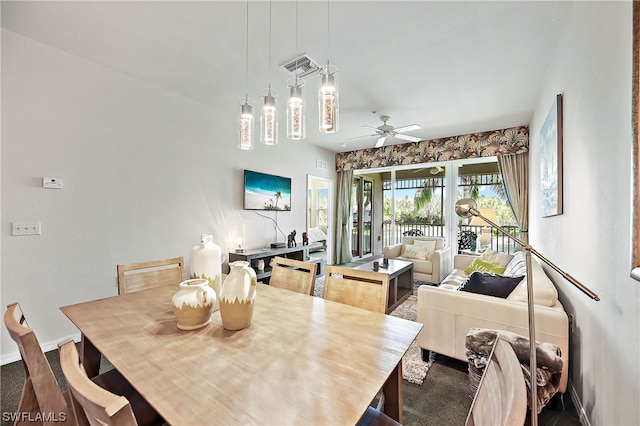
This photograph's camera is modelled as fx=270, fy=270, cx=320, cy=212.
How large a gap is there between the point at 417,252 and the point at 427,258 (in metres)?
0.21

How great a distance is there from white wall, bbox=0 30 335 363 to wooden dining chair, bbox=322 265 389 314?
2.30 metres

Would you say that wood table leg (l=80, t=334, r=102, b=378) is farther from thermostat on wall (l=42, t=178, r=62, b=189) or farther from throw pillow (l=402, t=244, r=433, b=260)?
throw pillow (l=402, t=244, r=433, b=260)

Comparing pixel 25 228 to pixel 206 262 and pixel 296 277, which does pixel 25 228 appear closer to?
pixel 206 262

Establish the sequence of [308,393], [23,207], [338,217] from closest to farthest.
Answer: [308,393], [23,207], [338,217]

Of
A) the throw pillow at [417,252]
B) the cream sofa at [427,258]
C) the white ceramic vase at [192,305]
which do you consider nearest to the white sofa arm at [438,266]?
the cream sofa at [427,258]

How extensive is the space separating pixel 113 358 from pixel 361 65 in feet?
9.10

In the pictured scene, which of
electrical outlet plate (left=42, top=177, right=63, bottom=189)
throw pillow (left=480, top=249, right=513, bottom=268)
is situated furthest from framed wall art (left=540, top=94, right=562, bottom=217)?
electrical outlet plate (left=42, top=177, right=63, bottom=189)

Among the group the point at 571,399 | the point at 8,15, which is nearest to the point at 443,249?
the point at 571,399

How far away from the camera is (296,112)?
163 centimetres

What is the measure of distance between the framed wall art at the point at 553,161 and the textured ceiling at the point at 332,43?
588mm

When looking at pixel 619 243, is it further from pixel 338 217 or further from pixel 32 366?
pixel 338 217

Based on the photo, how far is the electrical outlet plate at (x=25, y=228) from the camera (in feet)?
7.09

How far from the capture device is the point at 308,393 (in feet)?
2.54

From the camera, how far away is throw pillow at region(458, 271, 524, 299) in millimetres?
2055
